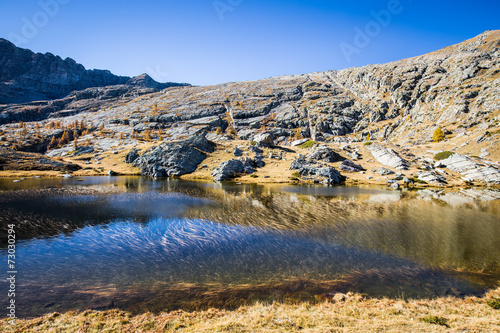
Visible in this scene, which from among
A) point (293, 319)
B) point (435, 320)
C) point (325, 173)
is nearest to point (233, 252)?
point (293, 319)

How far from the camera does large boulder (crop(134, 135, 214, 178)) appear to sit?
92688 millimetres

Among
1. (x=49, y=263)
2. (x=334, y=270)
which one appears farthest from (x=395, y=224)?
(x=49, y=263)

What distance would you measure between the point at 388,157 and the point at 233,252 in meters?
89.2

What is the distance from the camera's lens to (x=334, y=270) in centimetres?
1833

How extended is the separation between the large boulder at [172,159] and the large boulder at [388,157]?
75.6m

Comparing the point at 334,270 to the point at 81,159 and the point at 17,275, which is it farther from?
the point at 81,159

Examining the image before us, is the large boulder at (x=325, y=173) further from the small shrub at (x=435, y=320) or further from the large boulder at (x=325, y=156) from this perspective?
the small shrub at (x=435, y=320)

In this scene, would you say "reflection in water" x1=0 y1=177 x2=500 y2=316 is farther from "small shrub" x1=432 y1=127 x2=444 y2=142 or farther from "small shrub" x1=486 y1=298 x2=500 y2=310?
"small shrub" x1=432 y1=127 x2=444 y2=142

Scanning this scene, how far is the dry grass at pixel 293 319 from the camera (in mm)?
10195

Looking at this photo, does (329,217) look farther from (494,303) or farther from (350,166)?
(350,166)

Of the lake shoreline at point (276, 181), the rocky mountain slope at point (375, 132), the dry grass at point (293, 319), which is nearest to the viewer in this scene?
the dry grass at point (293, 319)

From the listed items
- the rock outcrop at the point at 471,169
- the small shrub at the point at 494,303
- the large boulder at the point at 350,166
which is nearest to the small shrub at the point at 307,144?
the large boulder at the point at 350,166

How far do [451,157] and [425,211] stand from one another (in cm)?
6327

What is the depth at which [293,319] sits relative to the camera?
36.7ft
